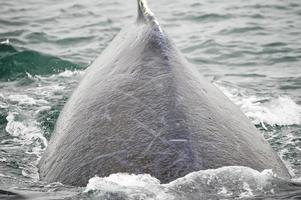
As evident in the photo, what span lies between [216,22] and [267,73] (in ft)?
16.5

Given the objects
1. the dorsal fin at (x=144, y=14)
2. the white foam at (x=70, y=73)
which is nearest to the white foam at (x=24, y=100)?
the white foam at (x=70, y=73)

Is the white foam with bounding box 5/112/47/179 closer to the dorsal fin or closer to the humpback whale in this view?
the humpback whale

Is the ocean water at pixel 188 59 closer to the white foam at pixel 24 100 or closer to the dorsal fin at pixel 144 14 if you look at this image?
the white foam at pixel 24 100

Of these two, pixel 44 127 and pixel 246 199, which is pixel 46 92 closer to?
pixel 44 127

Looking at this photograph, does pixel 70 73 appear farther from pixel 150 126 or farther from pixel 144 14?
pixel 150 126

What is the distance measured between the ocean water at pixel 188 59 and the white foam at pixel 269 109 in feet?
0.05

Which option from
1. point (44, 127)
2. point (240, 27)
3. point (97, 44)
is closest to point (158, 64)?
point (44, 127)

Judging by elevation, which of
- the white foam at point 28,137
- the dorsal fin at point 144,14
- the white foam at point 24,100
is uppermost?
the dorsal fin at point 144,14

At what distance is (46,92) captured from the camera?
11266mm

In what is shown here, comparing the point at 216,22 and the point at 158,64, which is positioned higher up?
the point at 158,64

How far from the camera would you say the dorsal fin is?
728 cm

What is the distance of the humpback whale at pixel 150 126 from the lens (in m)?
5.15

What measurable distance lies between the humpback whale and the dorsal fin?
0.04 meters

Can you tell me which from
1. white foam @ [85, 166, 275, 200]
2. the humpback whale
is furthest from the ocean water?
the humpback whale
